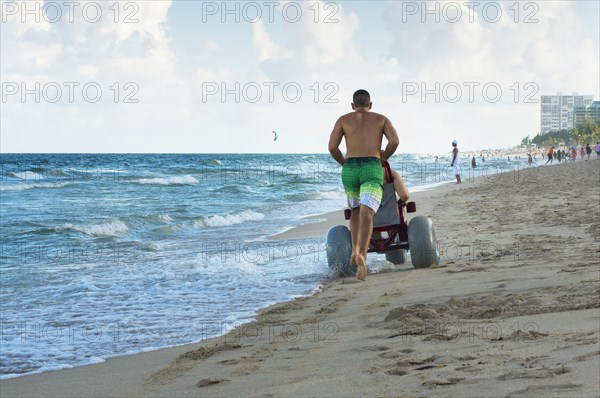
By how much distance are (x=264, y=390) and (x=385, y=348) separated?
929 millimetres

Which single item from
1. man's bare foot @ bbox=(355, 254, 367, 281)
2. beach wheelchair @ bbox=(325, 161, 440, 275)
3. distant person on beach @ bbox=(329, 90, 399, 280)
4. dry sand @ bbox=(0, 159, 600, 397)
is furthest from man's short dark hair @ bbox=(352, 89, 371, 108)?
dry sand @ bbox=(0, 159, 600, 397)

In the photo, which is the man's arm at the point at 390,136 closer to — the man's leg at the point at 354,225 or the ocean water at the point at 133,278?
the man's leg at the point at 354,225

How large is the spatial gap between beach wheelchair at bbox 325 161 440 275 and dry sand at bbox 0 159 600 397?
0.27m

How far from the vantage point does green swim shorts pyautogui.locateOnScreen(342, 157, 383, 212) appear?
7.11 meters

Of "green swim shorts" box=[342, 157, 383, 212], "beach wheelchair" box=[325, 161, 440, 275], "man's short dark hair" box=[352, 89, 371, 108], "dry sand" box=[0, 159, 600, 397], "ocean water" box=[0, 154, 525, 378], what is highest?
"man's short dark hair" box=[352, 89, 371, 108]

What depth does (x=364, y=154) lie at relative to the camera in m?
7.14

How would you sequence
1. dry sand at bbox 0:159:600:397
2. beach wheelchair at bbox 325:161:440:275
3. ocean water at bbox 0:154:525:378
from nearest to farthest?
dry sand at bbox 0:159:600:397, ocean water at bbox 0:154:525:378, beach wheelchair at bbox 325:161:440:275

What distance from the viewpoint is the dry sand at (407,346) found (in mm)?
3328

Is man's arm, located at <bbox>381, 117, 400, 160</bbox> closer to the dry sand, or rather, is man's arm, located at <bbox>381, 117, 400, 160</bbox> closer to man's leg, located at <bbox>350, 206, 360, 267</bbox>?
man's leg, located at <bbox>350, 206, 360, 267</bbox>

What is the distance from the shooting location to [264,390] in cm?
353

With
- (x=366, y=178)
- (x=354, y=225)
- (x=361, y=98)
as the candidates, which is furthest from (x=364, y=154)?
(x=354, y=225)

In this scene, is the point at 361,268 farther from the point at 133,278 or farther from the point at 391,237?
the point at 133,278

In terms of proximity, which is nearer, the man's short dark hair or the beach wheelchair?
the man's short dark hair

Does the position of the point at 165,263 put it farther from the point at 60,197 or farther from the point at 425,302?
the point at 60,197
